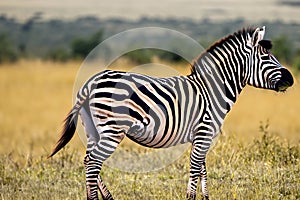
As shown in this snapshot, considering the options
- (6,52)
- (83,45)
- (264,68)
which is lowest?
(264,68)

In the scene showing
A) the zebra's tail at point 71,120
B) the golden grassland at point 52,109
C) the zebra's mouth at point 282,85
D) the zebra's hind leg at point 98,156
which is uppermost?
the golden grassland at point 52,109

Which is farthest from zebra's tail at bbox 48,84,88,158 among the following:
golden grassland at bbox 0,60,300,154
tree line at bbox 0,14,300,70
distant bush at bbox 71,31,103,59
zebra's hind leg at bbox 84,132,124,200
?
distant bush at bbox 71,31,103,59

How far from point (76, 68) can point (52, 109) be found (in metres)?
7.58

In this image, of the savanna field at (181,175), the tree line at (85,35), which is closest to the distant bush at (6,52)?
the tree line at (85,35)

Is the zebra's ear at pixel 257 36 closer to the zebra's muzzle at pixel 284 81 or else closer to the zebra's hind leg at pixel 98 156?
the zebra's muzzle at pixel 284 81

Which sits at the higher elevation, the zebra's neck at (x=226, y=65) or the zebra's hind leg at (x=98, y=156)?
the zebra's neck at (x=226, y=65)

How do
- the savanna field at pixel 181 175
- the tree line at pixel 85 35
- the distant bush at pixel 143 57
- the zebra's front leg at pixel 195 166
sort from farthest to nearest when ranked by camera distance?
the tree line at pixel 85 35 → the distant bush at pixel 143 57 → the savanna field at pixel 181 175 → the zebra's front leg at pixel 195 166

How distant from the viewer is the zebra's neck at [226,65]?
6.94m

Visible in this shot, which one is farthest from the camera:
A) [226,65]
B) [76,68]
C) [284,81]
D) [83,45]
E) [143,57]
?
[83,45]

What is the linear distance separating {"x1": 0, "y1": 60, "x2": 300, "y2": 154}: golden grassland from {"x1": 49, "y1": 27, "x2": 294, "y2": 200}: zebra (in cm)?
607

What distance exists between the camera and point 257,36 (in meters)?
6.91

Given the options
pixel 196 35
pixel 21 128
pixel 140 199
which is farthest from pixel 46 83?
pixel 140 199

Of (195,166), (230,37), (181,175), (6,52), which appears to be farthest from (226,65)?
(6,52)

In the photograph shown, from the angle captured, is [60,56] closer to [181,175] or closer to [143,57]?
[143,57]
